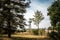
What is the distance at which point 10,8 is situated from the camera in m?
38.9

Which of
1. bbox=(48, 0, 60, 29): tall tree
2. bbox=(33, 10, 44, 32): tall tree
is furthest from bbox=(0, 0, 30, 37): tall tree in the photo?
bbox=(33, 10, 44, 32): tall tree

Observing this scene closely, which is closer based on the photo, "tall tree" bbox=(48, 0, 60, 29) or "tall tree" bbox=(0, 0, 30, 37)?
"tall tree" bbox=(0, 0, 30, 37)

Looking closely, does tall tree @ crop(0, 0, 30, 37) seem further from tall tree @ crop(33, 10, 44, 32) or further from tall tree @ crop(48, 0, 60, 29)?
tall tree @ crop(33, 10, 44, 32)

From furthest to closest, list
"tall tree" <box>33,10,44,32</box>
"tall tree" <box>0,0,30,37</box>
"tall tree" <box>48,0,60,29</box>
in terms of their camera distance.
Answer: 1. "tall tree" <box>33,10,44,32</box>
2. "tall tree" <box>48,0,60,29</box>
3. "tall tree" <box>0,0,30,37</box>

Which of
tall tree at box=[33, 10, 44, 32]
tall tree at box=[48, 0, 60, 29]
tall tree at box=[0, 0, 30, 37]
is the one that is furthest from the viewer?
tall tree at box=[33, 10, 44, 32]

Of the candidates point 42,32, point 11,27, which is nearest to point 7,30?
point 11,27

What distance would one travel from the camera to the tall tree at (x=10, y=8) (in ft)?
120

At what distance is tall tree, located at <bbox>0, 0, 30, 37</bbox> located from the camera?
36.7 metres

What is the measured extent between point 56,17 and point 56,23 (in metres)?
2.10

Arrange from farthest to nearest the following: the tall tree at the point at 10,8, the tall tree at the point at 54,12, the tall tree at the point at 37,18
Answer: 1. the tall tree at the point at 37,18
2. the tall tree at the point at 54,12
3. the tall tree at the point at 10,8

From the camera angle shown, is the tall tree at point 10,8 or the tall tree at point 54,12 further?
the tall tree at point 54,12

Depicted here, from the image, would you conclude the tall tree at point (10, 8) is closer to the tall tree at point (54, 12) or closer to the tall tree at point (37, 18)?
the tall tree at point (54, 12)

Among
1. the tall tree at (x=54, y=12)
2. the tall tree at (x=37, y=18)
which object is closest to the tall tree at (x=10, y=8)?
the tall tree at (x=54, y=12)

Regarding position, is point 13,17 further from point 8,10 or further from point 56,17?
point 56,17
